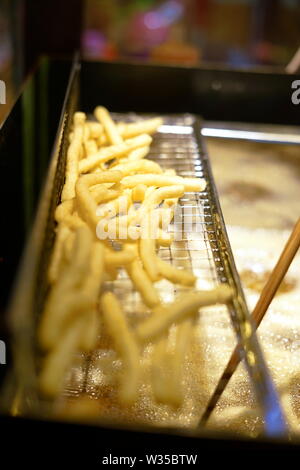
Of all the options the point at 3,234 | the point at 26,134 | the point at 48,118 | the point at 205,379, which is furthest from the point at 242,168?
the point at 3,234

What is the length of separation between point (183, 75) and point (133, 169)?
103 centimetres

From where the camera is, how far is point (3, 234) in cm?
136

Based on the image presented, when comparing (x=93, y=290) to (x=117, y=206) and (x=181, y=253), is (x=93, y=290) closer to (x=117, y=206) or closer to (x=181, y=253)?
(x=117, y=206)

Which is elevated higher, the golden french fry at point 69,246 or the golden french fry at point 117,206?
the golden french fry at point 69,246

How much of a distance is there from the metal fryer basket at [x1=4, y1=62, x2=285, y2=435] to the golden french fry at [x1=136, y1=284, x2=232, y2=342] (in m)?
0.06

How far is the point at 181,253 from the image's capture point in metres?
1.64

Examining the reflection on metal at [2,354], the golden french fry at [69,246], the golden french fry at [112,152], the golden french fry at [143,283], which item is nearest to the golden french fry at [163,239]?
the golden french fry at [143,283]

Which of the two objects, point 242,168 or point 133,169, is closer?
point 133,169

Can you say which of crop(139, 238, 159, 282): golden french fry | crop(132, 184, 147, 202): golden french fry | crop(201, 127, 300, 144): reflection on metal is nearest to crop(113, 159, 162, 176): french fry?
crop(132, 184, 147, 202): golden french fry

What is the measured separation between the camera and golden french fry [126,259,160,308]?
3.99ft

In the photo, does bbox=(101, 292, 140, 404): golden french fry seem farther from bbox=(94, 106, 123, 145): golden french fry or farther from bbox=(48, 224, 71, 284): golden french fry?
bbox=(94, 106, 123, 145): golden french fry

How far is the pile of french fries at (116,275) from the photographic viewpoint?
1.05m

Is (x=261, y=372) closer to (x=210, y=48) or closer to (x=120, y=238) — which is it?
(x=120, y=238)

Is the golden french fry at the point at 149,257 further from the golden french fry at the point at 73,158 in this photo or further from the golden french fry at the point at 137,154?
the golden french fry at the point at 137,154
